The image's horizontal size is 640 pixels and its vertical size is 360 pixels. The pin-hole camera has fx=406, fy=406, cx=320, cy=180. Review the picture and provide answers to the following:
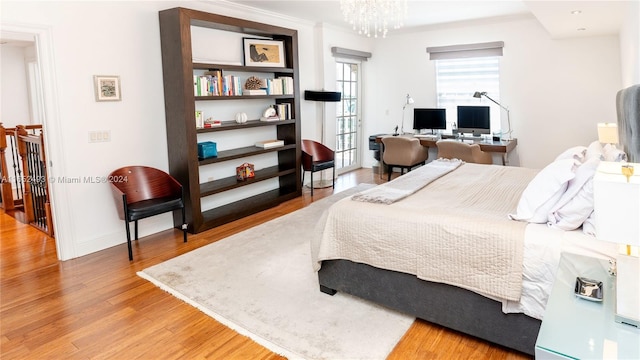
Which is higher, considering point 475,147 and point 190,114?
point 190,114

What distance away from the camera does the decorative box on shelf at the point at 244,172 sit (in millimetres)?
5102

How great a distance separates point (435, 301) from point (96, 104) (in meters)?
3.39

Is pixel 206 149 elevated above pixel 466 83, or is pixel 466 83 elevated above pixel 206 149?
pixel 466 83

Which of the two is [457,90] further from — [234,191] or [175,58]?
[175,58]

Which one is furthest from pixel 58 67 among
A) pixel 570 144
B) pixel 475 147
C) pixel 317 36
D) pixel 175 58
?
pixel 570 144

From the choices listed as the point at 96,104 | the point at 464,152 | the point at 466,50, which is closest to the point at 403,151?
the point at 464,152

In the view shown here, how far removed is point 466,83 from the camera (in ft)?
21.7

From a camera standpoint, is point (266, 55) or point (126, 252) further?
point (266, 55)

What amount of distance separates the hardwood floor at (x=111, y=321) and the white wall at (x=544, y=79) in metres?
4.76

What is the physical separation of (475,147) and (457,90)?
5.19 ft

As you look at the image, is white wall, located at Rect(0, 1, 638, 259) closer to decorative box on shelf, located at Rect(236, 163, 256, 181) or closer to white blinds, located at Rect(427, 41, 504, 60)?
white blinds, located at Rect(427, 41, 504, 60)

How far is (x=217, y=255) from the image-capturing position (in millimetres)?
3682

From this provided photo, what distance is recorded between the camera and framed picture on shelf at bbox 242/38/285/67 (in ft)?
16.6

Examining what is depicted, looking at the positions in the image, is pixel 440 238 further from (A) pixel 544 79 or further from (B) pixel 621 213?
(A) pixel 544 79
